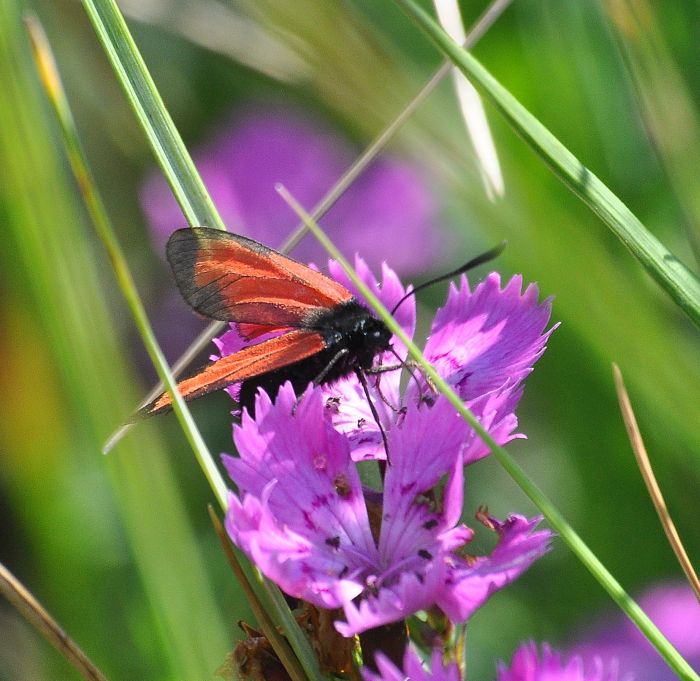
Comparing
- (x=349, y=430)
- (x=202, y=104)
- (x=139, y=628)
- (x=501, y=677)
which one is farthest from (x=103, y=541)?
(x=202, y=104)

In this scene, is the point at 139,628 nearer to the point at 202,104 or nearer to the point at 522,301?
the point at 522,301

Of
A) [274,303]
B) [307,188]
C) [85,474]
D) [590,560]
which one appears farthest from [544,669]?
[307,188]

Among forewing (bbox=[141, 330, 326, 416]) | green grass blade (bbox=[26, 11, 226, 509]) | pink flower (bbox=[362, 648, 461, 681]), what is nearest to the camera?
pink flower (bbox=[362, 648, 461, 681])

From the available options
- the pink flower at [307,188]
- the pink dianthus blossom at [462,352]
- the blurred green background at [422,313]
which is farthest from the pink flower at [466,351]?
the pink flower at [307,188]

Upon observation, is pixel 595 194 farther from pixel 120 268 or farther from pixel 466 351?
pixel 120 268

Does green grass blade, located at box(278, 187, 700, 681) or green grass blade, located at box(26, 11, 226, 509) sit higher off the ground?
green grass blade, located at box(26, 11, 226, 509)

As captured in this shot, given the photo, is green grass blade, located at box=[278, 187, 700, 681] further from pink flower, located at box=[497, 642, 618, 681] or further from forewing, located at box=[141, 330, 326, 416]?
forewing, located at box=[141, 330, 326, 416]

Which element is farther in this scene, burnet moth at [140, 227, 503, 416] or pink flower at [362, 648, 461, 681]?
burnet moth at [140, 227, 503, 416]

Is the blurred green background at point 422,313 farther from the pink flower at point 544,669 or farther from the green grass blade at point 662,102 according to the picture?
the pink flower at point 544,669

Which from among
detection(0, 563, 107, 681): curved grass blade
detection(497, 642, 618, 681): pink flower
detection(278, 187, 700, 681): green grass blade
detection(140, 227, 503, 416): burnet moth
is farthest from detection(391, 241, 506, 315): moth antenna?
detection(0, 563, 107, 681): curved grass blade
